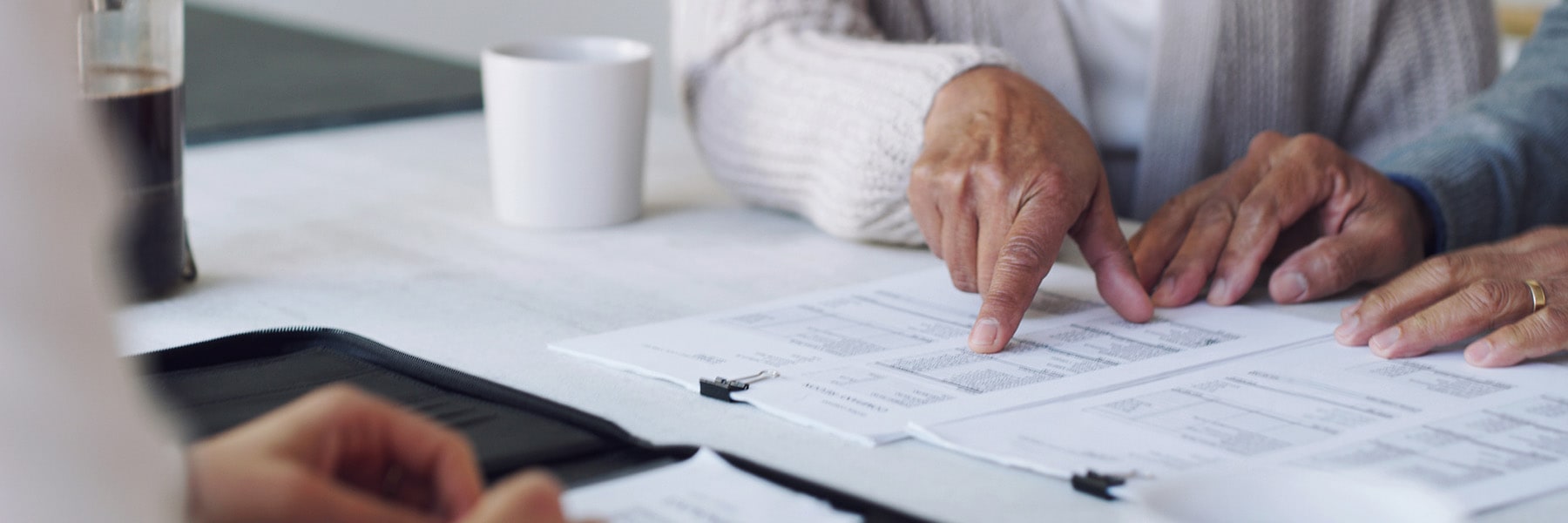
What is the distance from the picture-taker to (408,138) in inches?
49.3

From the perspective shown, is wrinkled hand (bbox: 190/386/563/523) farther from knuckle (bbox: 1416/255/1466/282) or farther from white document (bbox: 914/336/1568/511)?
knuckle (bbox: 1416/255/1466/282)

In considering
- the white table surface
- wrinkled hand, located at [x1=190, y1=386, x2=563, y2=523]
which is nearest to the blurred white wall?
the white table surface

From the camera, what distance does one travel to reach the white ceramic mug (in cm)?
93

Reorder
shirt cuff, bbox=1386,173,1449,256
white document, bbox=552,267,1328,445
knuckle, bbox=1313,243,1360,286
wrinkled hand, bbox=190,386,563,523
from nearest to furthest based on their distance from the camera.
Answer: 1. wrinkled hand, bbox=190,386,563,523
2. white document, bbox=552,267,1328,445
3. knuckle, bbox=1313,243,1360,286
4. shirt cuff, bbox=1386,173,1449,256

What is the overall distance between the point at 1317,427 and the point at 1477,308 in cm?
20

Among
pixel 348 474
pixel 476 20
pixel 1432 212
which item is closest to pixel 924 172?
pixel 1432 212

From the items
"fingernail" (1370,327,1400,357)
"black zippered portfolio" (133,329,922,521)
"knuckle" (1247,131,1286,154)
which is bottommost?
"black zippered portfolio" (133,329,922,521)

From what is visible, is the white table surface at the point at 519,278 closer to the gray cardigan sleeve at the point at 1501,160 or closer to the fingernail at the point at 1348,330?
the fingernail at the point at 1348,330

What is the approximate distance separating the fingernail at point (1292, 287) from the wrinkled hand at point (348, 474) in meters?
0.55

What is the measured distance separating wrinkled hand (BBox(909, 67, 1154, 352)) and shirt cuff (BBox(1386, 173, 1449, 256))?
25 cm

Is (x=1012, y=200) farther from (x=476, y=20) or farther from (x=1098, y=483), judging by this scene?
(x=476, y=20)

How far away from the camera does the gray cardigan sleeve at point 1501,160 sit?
933 millimetres

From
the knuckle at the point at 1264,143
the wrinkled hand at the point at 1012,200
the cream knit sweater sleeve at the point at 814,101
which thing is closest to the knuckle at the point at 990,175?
the wrinkled hand at the point at 1012,200

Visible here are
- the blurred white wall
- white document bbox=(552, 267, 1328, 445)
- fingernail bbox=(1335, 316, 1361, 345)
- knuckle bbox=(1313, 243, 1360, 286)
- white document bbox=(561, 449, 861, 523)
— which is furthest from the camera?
the blurred white wall
